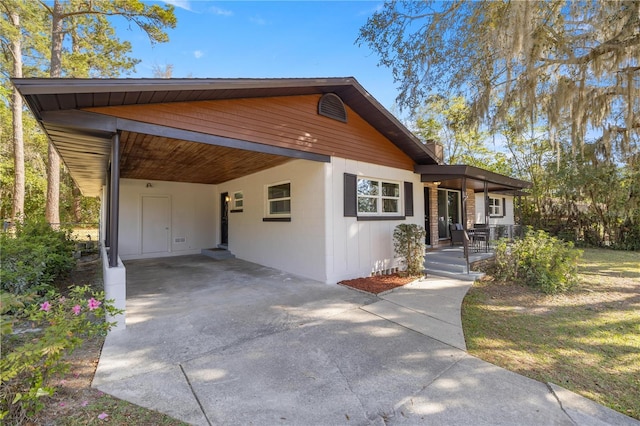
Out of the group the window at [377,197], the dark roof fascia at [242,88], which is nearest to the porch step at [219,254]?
the window at [377,197]

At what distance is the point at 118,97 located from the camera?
144 inches

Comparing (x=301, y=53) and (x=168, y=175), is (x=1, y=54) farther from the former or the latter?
(x=301, y=53)

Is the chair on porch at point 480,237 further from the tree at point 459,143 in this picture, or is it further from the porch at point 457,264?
the tree at point 459,143

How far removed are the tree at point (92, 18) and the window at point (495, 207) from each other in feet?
50.7

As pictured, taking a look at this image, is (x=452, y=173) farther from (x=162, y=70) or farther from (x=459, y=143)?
(x=162, y=70)

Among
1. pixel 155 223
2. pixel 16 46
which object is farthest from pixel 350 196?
pixel 16 46

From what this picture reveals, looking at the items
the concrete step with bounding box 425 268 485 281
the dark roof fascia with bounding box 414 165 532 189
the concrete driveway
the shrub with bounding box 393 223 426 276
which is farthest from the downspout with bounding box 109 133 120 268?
the dark roof fascia with bounding box 414 165 532 189

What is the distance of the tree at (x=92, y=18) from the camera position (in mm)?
10172

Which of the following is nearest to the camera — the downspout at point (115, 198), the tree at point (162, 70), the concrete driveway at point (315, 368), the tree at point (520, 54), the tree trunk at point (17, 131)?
the concrete driveway at point (315, 368)

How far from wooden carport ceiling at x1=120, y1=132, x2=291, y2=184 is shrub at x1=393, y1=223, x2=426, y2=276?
324 cm

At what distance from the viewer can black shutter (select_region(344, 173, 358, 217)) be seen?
640 cm

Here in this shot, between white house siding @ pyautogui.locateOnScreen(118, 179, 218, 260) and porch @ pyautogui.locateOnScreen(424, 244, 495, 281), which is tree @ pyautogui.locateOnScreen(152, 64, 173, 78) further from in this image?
porch @ pyautogui.locateOnScreen(424, 244, 495, 281)

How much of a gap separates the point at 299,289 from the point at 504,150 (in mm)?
18238

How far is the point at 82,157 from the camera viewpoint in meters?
5.99
